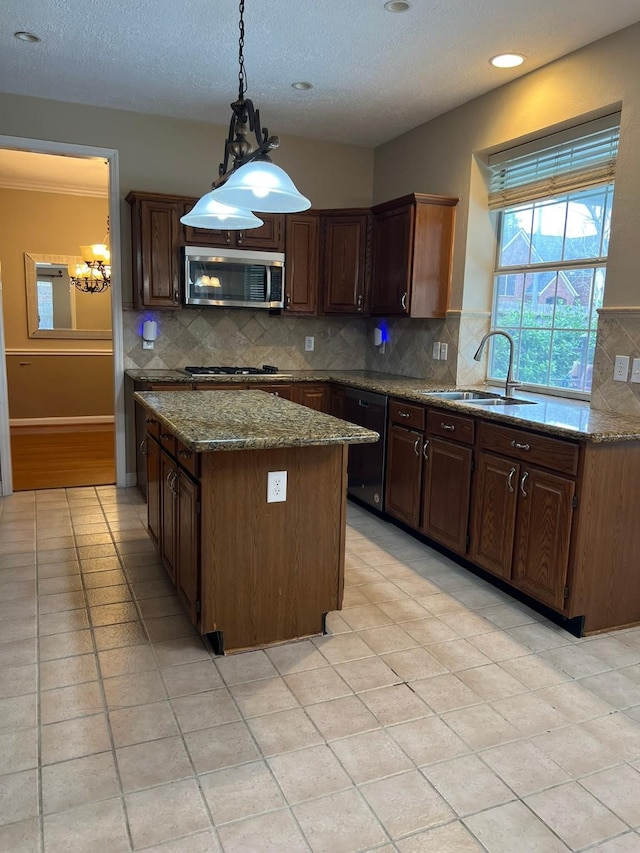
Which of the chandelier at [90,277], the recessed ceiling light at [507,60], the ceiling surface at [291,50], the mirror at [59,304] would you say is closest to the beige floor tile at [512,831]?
the ceiling surface at [291,50]

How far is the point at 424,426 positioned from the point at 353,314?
1.68 meters

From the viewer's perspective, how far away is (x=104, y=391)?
761 cm

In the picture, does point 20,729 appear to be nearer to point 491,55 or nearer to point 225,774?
point 225,774

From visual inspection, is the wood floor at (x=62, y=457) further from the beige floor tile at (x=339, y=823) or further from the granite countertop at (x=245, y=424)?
the beige floor tile at (x=339, y=823)

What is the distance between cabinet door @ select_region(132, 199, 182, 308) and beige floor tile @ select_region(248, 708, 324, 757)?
3.24 meters

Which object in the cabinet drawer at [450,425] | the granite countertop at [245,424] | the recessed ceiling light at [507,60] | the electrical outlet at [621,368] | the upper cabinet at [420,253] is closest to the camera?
the granite countertop at [245,424]

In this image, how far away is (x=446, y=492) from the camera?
347 centimetres

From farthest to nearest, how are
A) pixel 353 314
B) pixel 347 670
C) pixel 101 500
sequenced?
1. pixel 353 314
2. pixel 101 500
3. pixel 347 670

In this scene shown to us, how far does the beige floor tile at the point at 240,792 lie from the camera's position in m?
1.68

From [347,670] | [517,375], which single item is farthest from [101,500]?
[517,375]

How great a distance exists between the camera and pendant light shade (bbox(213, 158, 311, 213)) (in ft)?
7.34

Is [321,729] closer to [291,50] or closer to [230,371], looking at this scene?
[230,371]

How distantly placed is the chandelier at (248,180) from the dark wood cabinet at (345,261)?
229cm

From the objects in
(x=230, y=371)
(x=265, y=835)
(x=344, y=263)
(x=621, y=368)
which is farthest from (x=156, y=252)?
(x=265, y=835)
